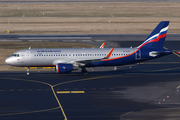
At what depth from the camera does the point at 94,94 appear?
1559 inches

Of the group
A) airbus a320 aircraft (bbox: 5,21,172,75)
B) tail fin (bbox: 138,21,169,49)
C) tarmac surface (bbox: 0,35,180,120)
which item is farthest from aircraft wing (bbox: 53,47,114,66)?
tail fin (bbox: 138,21,169,49)

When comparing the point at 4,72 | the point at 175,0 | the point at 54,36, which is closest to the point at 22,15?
the point at 54,36

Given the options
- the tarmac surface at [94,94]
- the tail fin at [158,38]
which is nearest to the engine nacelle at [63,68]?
the tarmac surface at [94,94]

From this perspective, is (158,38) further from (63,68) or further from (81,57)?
(63,68)

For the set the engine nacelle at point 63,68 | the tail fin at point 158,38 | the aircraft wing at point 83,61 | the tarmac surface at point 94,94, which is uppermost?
the tail fin at point 158,38

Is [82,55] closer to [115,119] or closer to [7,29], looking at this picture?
[115,119]

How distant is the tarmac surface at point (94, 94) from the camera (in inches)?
1252

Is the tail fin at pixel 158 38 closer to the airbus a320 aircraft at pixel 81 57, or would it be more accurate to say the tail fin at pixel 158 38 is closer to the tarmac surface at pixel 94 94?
the airbus a320 aircraft at pixel 81 57

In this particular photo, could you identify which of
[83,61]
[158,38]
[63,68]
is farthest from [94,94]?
[158,38]

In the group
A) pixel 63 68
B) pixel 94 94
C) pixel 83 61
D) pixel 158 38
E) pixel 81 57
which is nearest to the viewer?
pixel 94 94

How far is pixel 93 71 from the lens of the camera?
54.8m

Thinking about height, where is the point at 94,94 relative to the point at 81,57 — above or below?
below

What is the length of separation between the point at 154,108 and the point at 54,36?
60663 mm

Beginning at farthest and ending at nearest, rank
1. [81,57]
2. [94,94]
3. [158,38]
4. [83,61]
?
1. [158,38]
2. [81,57]
3. [83,61]
4. [94,94]
